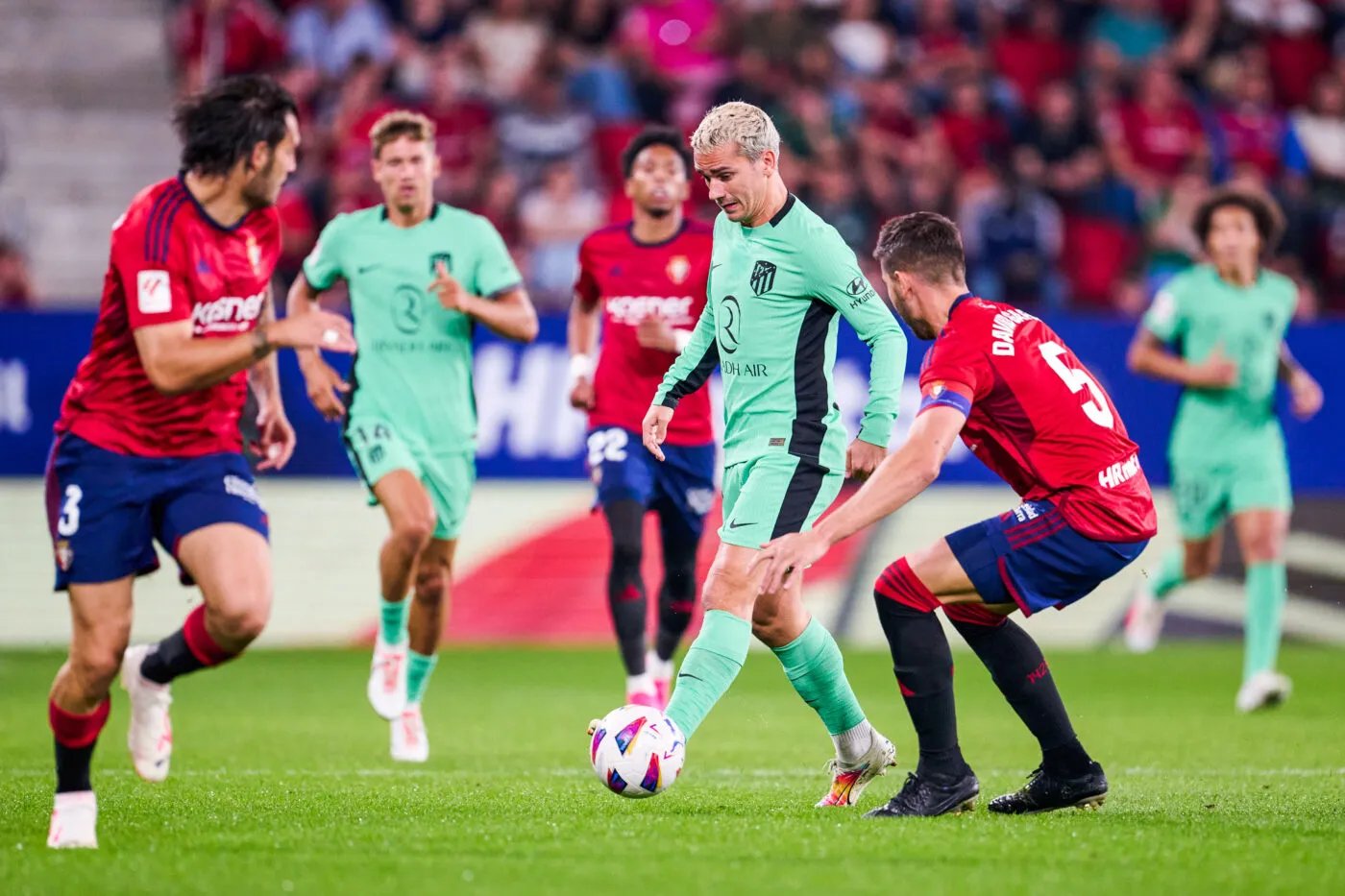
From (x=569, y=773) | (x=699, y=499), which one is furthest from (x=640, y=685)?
(x=569, y=773)

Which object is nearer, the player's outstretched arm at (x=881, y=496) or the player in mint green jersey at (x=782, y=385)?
the player's outstretched arm at (x=881, y=496)

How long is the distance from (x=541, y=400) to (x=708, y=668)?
7851mm

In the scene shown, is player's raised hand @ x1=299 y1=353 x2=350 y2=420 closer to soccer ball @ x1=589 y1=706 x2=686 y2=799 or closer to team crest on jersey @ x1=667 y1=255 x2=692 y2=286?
team crest on jersey @ x1=667 y1=255 x2=692 y2=286

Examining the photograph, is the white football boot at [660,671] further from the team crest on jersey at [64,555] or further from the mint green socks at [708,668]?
the team crest on jersey at [64,555]

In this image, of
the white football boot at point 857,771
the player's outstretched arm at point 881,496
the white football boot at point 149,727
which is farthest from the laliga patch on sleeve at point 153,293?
the white football boot at point 857,771

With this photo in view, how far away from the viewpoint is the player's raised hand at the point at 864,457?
240 inches

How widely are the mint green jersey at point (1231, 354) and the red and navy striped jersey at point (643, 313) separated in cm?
347

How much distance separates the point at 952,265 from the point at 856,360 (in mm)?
7762

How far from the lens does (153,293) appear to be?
18.5ft

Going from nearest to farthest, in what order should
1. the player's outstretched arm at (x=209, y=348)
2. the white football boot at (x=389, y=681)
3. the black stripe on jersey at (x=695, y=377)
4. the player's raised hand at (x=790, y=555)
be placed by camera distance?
the player's raised hand at (x=790, y=555), the player's outstretched arm at (x=209, y=348), the black stripe on jersey at (x=695, y=377), the white football boot at (x=389, y=681)

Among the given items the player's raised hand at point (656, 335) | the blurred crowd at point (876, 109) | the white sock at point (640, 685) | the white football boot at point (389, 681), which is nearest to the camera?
the white football boot at point (389, 681)

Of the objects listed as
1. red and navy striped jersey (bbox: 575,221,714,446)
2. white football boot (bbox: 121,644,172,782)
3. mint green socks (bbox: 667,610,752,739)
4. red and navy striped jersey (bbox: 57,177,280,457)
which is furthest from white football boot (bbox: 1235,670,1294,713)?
red and navy striped jersey (bbox: 57,177,280,457)

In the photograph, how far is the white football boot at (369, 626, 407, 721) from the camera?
320 inches

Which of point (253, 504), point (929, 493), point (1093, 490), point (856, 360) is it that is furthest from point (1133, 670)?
point (253, 504)
